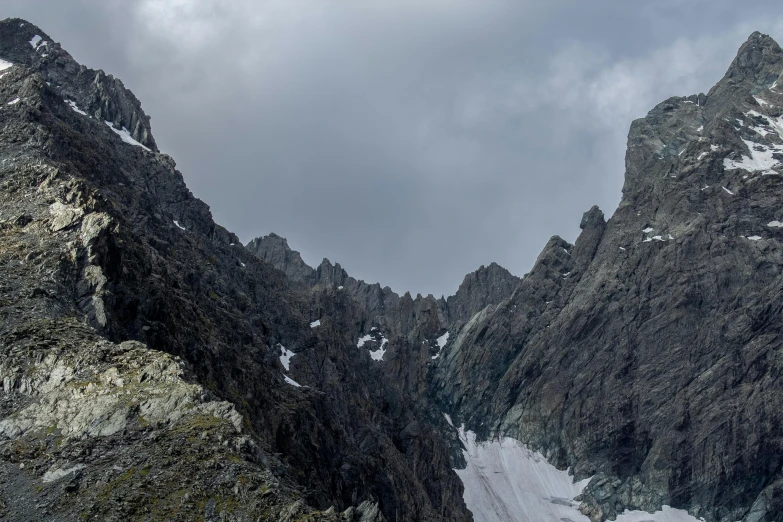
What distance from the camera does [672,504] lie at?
178 metres

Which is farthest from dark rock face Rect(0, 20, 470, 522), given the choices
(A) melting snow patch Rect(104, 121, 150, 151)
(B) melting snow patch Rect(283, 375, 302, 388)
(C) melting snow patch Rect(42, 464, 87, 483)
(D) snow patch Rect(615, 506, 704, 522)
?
(D) snow patch Rect(615, 506, 704, 522)

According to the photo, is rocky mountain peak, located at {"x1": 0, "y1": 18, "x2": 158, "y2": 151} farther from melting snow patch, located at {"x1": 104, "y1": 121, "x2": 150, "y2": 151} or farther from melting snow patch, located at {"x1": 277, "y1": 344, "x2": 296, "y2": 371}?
melting snow patch, located at {"x1": 277, "y1": 344, "x2": 296, "y2": 371}

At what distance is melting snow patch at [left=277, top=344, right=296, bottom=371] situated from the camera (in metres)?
129

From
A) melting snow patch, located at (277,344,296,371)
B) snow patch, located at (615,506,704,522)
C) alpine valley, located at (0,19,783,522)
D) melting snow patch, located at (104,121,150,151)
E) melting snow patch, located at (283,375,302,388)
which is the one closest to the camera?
alpine valley, located at (0,19,783,522)

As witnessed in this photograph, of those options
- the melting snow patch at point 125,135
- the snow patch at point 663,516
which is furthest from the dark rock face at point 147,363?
the snow patch at point 663,516

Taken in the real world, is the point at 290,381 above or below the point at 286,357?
below

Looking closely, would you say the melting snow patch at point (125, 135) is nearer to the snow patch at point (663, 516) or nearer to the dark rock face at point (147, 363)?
the dark rock face at point (147, 363)

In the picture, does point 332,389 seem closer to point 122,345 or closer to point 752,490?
point 122,345

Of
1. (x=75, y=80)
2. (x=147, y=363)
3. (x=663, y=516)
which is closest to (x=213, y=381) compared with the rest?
(x=147, y=363)

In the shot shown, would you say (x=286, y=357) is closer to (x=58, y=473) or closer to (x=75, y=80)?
(x=75, y=80)

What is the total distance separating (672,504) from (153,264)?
5305 inches

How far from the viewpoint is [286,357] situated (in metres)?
132

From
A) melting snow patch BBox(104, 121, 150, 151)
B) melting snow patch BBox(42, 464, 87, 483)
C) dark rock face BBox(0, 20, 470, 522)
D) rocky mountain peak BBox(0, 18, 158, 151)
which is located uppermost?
rocky mountain peak BBox(0, 18, 158, 151)

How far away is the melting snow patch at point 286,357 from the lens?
424ft
